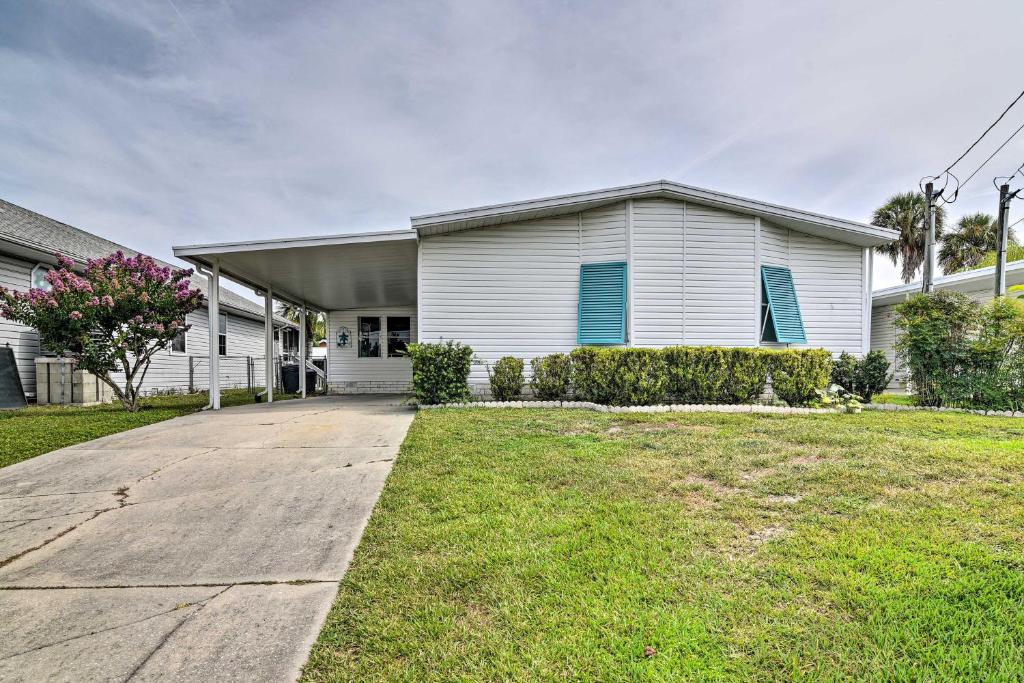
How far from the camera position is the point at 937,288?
429 inches

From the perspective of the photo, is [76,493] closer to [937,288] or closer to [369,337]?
[369,337]

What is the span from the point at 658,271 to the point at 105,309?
9855mm

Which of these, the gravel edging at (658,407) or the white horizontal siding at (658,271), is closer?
the gravel edging at (658,407)

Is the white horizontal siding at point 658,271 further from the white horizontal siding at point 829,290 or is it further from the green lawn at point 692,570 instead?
the green lawn at point 692,570

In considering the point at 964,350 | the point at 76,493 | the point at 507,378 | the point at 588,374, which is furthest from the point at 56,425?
the point at 964,350

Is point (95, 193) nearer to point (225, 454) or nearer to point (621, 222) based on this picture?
point (225, 454)

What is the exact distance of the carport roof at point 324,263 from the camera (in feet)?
25.6

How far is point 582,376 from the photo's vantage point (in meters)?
7.42

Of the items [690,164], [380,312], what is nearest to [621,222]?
[690,164]

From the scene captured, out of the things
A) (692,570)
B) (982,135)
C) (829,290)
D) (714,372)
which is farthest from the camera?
(982,135)

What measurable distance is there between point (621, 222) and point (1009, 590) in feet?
23.5

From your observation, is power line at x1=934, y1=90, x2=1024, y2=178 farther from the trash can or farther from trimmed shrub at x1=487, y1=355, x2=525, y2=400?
the trash can

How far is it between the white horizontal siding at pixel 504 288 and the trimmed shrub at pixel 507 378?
0.41 m

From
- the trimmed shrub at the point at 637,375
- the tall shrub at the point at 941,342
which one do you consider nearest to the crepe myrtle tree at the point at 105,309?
the trimmed shrub at the point at 637,375
